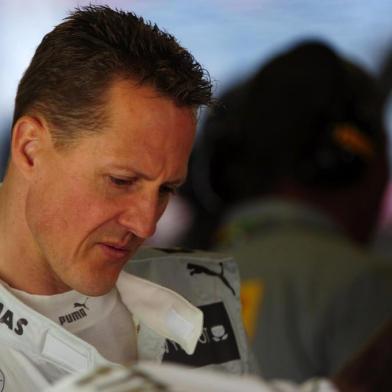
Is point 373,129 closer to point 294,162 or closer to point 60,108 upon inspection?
point 294,162

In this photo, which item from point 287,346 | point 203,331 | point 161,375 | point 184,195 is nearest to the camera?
point 161,375

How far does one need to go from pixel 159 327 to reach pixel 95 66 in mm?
282

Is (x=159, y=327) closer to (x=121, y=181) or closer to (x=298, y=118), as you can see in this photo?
(x=121, y=181)

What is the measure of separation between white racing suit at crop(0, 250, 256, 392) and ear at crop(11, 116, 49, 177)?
0.41 ft

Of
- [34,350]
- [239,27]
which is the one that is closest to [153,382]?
[34,350]

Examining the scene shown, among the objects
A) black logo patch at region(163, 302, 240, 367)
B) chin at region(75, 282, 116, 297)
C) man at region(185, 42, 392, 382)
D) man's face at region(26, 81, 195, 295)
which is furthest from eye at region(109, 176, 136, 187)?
man at region(185, 42, 392, 382)

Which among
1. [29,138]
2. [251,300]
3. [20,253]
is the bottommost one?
[251,300]

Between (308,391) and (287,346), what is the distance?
48.4 inches

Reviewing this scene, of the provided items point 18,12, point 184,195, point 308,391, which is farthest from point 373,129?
point 18,12

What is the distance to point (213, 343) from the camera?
1188mm

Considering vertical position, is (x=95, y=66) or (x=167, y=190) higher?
(x=95, y=66)

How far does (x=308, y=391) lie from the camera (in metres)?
0.80

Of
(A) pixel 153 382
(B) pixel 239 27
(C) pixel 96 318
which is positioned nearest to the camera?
(A) pixel 153 382

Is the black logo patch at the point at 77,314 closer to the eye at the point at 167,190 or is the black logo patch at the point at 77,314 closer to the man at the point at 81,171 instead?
the man at the point at 81,171
